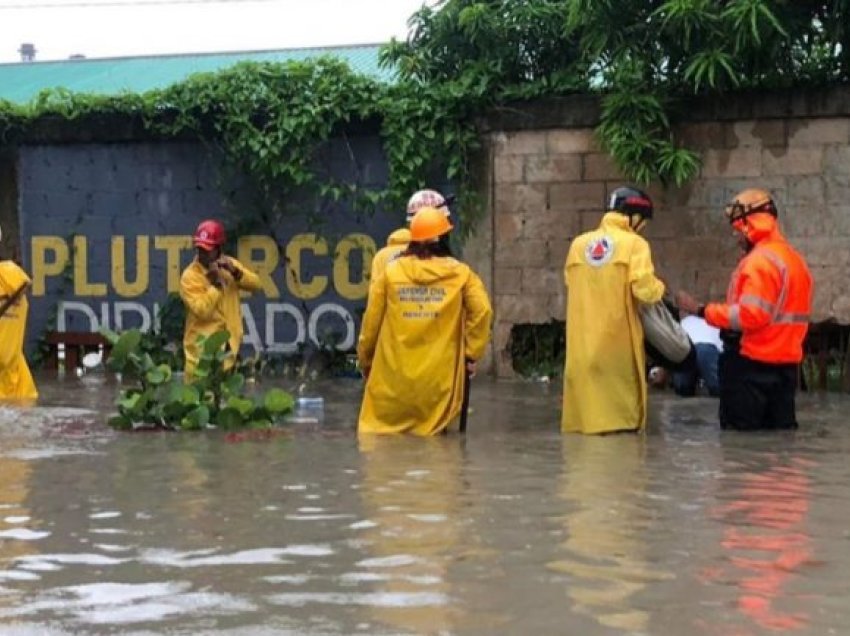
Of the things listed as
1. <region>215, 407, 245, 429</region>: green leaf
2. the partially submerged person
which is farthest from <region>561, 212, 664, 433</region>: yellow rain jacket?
<region>215, 407, 245, 429</region>: green leaf

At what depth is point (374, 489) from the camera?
20.5 feet

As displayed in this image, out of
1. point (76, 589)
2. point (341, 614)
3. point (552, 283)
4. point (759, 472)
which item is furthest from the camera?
point (552, 283)

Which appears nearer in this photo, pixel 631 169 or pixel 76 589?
pixel 76 589

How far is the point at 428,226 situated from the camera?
26.3 ft

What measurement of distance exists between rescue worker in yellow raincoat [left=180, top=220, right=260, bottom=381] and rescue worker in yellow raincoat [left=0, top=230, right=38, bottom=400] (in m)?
1.28

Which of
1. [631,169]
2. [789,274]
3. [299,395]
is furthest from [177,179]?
[789,274]

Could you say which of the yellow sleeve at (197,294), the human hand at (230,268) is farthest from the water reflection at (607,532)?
the human hand at (230,268)

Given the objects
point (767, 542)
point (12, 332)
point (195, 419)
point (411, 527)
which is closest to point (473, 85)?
point (12, 332)

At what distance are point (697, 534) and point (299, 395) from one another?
6.38 metres

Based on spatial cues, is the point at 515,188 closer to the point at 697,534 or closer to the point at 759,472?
the point at 759,472

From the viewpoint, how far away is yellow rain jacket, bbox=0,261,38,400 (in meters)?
10.7

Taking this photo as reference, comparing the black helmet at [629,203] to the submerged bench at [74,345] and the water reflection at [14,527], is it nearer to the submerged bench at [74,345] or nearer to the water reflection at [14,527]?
the water reflection at [14,527]

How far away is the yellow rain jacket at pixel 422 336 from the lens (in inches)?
316

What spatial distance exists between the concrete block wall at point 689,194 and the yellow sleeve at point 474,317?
13.2 ft
